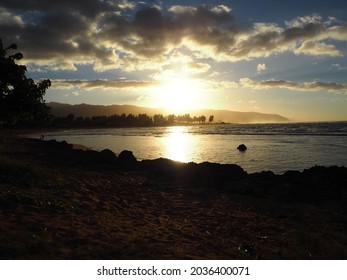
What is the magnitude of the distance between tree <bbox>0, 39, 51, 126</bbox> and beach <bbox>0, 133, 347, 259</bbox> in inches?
152

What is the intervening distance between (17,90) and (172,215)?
12.1 meters

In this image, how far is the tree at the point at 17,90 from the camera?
19.0 metres

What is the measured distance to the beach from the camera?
9086mm

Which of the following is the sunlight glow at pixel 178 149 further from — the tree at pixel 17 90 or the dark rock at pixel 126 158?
the tree at pixel 17 90

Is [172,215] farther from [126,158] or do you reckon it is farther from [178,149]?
[178,149]

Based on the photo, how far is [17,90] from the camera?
62.7 feet

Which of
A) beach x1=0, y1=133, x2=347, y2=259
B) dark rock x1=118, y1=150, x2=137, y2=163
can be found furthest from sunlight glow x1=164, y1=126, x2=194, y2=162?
beach x1=0, y1=133, x2=347, y2=259

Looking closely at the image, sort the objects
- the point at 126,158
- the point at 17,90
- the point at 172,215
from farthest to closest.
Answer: the point at 126,158 < the point at 17,90 < the point at 172,215

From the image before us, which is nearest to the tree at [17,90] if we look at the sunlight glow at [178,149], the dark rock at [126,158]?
the dark rock at [126,158]

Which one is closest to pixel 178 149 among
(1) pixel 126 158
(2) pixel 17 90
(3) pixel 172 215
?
(1) pixel 126 158

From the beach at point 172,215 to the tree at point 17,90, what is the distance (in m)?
3.86

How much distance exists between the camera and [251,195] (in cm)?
1803

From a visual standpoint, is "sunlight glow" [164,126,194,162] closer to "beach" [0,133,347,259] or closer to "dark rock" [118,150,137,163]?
"dark rock" [118,150,137,163]

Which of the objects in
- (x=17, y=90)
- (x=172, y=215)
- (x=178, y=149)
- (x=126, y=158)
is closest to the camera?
(x=172, y=215)
